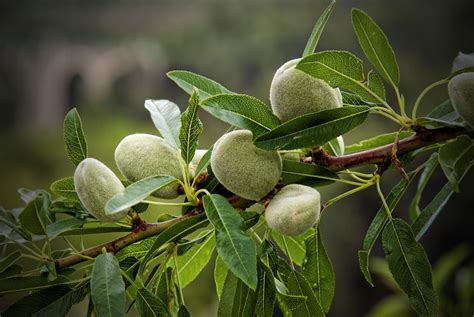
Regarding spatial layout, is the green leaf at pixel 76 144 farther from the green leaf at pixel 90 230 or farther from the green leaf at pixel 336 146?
the green leaf at pixel 336 146

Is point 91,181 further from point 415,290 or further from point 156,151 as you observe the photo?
point 415,290

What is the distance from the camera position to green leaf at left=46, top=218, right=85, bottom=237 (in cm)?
41

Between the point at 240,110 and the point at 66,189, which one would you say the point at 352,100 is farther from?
the point at 66,189

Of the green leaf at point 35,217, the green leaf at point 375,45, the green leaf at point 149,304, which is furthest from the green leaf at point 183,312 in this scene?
the green leaf at point 375,45

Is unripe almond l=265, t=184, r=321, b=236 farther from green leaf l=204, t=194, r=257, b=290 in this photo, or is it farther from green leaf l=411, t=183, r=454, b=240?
green leaf l=411, t=183, r=454, b=240

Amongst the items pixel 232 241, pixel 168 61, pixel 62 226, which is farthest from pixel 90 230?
pixel 168 61

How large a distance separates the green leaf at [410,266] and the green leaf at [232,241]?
118 millimetres

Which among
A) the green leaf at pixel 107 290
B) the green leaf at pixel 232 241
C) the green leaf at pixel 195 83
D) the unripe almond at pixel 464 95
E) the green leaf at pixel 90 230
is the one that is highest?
the green leaf at pixel 195 83

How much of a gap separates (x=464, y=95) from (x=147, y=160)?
0.23 m

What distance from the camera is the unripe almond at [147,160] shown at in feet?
1.35

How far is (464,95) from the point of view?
1.19 ft

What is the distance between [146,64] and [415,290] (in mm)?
2698

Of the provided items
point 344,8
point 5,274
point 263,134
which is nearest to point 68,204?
point 5,274

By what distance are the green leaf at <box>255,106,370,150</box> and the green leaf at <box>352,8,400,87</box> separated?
6 centimetres
